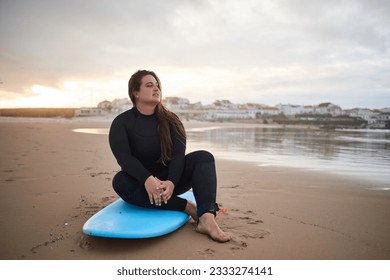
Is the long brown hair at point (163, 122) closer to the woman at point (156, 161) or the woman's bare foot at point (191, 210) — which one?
the woman at point (156, 161)

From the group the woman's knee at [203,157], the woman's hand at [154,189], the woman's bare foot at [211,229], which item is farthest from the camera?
the woman's knee at [203,157]

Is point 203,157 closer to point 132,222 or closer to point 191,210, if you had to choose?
point 191,210

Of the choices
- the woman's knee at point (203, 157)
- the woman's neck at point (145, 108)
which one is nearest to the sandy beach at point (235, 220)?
the woman's knee at point (203, 157)

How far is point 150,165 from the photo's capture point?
8.19 feet

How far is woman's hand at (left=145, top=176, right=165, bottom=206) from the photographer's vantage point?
2.11 m

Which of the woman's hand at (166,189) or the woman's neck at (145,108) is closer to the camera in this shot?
the woman's hand at (166,189)

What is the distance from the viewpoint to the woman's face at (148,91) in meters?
2.46

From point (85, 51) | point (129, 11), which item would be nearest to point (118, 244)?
point (129, 11)

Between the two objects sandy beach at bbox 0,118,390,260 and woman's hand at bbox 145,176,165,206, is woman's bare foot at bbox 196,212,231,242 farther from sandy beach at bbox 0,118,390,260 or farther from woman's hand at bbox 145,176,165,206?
woman's hand at bbox 145,176,165,206

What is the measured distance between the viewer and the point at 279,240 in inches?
80.5

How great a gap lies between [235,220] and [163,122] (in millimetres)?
1143

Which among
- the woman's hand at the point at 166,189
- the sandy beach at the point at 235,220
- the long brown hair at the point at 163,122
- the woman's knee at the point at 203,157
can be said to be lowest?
the sandy beach at the point at 235,220

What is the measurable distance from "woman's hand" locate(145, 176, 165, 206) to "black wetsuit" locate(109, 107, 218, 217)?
0.06 meters
